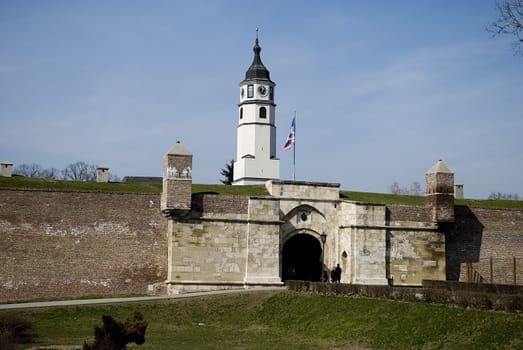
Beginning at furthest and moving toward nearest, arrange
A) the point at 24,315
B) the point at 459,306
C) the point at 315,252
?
the point at 315,252 → the point at 24,315 → the point at 459,306

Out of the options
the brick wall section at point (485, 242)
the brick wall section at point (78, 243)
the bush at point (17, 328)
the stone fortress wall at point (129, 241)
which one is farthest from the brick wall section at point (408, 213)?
the bush at point (17, 328)

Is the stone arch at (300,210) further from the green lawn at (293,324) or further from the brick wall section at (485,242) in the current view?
the brick wall section at (485,242)

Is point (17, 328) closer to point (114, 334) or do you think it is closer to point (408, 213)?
point (114, 334)

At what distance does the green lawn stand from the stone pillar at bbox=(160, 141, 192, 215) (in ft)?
16.0

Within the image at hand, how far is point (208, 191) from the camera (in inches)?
1517

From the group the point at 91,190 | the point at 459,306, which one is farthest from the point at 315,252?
the point at 459,306

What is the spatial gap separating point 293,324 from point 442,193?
556 inches

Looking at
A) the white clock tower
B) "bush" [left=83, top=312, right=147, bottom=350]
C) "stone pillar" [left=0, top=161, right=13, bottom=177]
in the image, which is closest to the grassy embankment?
"stone pillar" [left=0, top=161, right=13, bottom=177]

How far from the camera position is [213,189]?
39.3m

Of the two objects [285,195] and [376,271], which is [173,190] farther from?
[376,271]

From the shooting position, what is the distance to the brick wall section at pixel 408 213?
38.5m

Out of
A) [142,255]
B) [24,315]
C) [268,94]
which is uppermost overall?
[268,94]

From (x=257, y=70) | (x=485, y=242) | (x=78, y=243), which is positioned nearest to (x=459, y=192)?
(x=485, y=242)

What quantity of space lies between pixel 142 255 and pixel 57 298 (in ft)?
13.6
